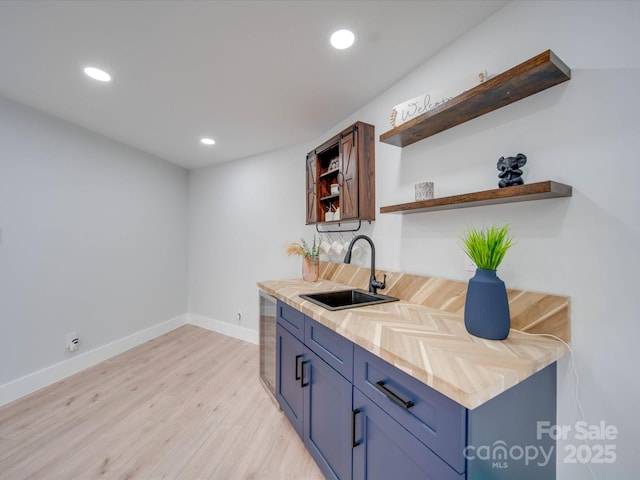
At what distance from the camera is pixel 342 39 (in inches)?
52.2

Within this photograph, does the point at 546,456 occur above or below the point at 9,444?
above

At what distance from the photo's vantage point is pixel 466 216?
128 cm

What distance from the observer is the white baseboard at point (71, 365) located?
1967mm

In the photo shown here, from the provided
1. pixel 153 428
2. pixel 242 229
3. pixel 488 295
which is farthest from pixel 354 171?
pixel 153 428

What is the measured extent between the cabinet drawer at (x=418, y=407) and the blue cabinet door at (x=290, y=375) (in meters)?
0.63

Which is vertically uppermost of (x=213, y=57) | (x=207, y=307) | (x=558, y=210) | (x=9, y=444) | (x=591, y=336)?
(x=213, y=57)

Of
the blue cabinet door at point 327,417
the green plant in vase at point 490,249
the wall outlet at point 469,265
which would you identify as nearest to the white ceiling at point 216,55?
the green plant in vase at point 490,249

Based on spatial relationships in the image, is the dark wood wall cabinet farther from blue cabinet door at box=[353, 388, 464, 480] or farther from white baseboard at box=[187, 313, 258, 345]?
white baseboard at box=[187, 313, 258, 345]

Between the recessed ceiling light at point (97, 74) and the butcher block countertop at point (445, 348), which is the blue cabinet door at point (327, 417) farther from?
the recessed ceiling light at point (97, 74)

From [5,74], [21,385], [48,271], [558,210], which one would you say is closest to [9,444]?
[21,385]

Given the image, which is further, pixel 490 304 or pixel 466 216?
pixel 466 216

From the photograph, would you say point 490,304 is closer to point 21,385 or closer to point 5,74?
point 5,74

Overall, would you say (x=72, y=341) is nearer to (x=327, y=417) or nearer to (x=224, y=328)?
(x=224, y=328)

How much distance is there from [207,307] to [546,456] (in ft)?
11.9
